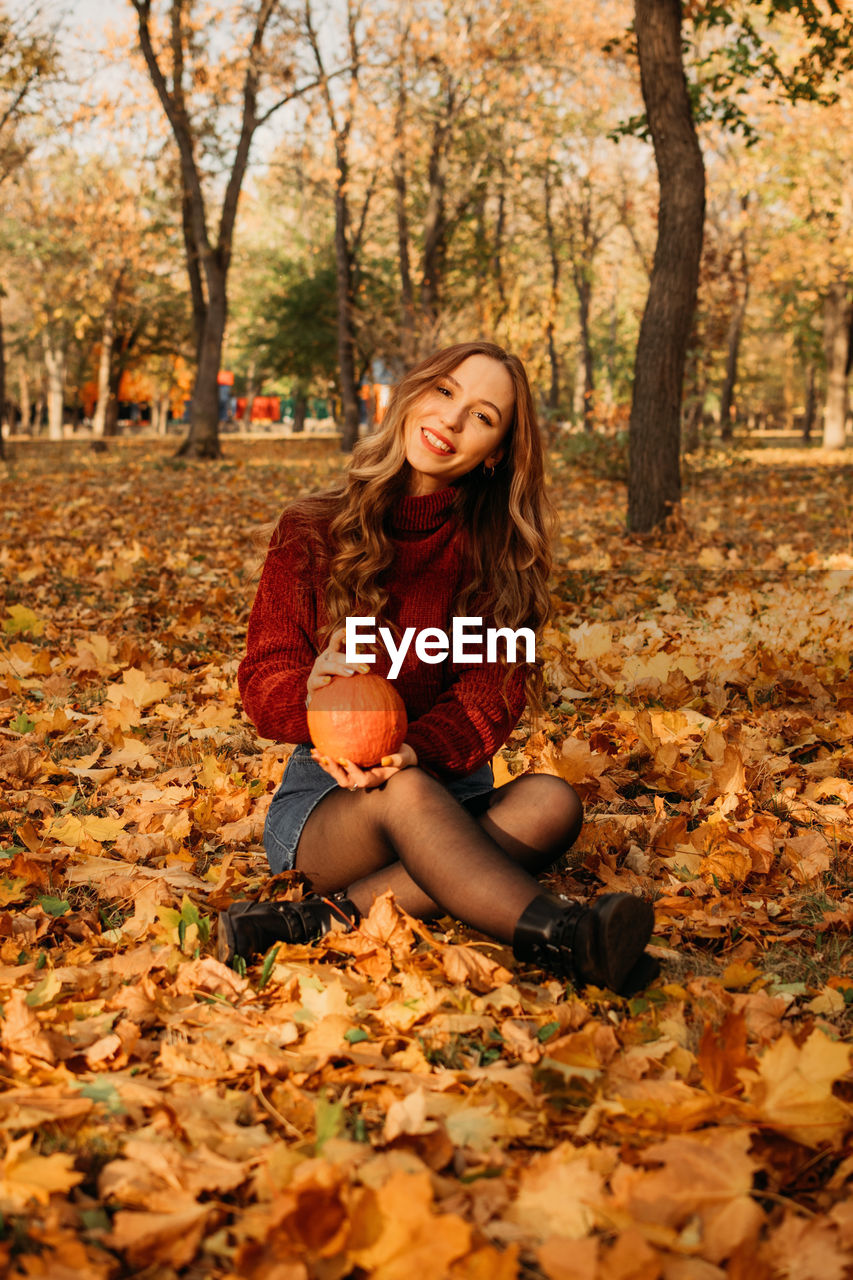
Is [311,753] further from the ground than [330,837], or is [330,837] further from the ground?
[311,753]

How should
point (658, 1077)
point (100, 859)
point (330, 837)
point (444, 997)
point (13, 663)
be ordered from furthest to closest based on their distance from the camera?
1. point (13, 663)
2. point (100, 859)
3. point (330, 837)
4. point (444, 997)
5. point (658, 1077)

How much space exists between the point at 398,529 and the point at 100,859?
1.24 meters

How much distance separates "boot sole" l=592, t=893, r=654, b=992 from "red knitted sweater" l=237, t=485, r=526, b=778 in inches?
27.7

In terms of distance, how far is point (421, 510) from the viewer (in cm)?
291

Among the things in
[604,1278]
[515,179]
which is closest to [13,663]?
[604,1278]

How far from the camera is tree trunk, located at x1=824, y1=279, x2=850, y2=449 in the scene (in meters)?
23.1

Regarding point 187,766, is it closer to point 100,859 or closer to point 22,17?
point 100,859

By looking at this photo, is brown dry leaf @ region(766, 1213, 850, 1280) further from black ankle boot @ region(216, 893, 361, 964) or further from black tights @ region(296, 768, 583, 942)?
black ankle boot @ region(216, 893, 361, 964)

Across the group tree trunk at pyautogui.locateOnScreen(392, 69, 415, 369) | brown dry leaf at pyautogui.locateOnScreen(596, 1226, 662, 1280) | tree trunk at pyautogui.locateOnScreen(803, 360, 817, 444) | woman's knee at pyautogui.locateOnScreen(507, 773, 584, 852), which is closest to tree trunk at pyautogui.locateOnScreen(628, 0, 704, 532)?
woman's knee at pyautogui.locateOnScreen(507, 773, 584, 852)

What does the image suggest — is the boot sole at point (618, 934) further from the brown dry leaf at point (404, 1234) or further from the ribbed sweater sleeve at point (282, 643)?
the ribbed sweater sleeve at point (282, 643)

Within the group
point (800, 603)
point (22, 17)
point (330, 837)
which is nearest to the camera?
point (330, 837)

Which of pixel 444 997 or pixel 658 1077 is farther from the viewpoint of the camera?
pixel 444 997

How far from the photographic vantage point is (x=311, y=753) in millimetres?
2715

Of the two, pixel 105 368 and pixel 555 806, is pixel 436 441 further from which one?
pixel 105 368
